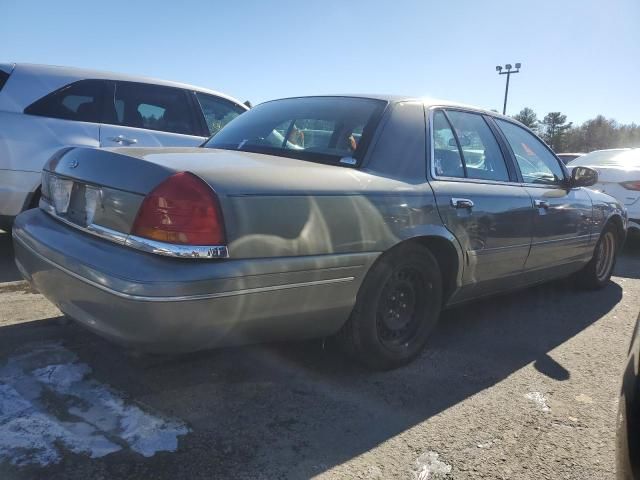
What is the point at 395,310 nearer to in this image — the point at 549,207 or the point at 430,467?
the point at 430,467

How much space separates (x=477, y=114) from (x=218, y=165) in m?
2.15

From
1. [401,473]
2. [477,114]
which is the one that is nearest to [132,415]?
[401,473]

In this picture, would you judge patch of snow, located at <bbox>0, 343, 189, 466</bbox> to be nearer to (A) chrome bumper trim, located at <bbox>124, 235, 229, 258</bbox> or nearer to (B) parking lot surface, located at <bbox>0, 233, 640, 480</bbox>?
(B) parking lot surface, located at <bbox>0, 233, 640, 480</bbox>

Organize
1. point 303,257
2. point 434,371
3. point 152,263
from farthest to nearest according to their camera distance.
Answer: point 434,371 → point 303,257 → point 152,263

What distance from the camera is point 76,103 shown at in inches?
194

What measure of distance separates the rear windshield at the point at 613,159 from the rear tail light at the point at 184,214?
717cm

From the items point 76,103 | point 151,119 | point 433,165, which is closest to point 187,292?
point 433,165

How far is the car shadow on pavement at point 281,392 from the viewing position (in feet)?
6.98

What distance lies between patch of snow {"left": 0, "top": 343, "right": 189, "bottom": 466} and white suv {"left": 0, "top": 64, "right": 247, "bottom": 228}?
229cm

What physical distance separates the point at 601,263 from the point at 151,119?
472 centimetres

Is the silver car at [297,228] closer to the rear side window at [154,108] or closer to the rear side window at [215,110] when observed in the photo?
the rear side window at [154,108]

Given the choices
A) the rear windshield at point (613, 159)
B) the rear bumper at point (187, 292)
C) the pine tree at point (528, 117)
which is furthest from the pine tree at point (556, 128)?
the rear bumper at point (187, 292)

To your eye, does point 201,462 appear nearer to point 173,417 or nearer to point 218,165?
point 173,417

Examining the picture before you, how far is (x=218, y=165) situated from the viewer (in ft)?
7.80
